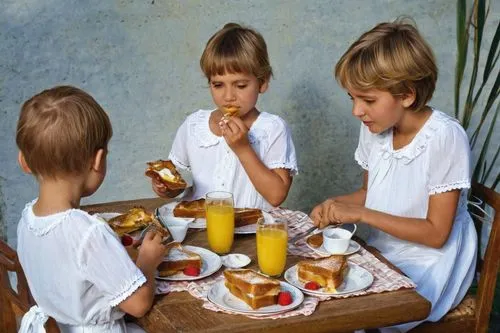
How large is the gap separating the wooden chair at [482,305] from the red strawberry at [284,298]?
584 mm

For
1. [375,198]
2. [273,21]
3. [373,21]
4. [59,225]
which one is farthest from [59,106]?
[373,21]

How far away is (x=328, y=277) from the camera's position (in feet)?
5.16

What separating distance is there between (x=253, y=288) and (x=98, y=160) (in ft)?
1.51

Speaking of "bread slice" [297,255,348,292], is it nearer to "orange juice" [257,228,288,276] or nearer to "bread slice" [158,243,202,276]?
"orange juice" [257,228,288,276]

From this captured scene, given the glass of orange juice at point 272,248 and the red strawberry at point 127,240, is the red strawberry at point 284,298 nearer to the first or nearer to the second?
the glass of orange juice at point 272,248

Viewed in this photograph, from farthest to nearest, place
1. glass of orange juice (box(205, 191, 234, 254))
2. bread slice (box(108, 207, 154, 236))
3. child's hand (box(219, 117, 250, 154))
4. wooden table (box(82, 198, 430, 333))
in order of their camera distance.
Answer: child's hand (box(219, 117, 250, 154))
bread slice (box(108, 207, 154, 236))
glass of orange juice (box(205, 191, 234, 254))
wooden table (box(82, 198, 430, 333))

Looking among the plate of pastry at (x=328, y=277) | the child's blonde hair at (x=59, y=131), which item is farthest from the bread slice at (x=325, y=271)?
the child's blonde hair at (x=59, y=131)

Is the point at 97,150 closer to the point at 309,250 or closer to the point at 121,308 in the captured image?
the point at 121,308

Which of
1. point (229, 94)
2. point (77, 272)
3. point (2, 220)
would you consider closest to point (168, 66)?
point (229, 94)

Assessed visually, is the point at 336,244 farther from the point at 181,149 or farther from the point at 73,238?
the point at 181,149

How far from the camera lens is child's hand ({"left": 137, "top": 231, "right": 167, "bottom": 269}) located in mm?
1587

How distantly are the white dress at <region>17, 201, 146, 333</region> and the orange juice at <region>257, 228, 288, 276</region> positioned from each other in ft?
0.98

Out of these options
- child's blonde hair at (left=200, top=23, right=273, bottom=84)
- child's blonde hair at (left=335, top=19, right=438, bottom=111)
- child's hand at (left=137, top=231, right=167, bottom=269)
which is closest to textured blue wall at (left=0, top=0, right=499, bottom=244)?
child's blonde hair at (left=200, top=23, right=273, bottom=84)

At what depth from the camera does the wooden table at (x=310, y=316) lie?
142 cm
